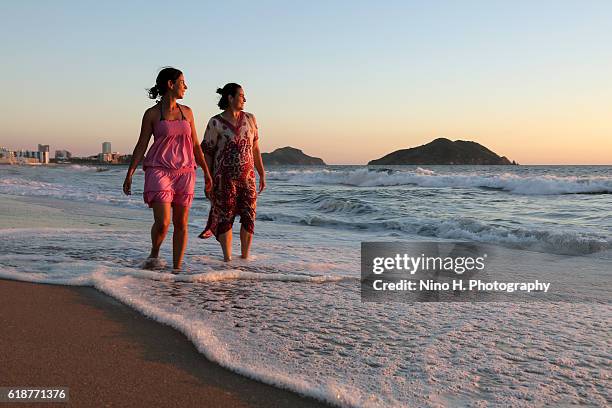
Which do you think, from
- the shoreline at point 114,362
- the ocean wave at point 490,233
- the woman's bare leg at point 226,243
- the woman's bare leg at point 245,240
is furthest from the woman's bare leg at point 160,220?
the ocean wave at point 490,233

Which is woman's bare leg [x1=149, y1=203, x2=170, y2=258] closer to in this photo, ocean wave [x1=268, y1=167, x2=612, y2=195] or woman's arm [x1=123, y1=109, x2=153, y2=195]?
woman's arm [x1=123, y1=109, x2=153, y2=195]

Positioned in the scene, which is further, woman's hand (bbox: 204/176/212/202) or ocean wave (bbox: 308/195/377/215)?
ocean wave (bbox: 308/195/377/215)

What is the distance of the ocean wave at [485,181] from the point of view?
72.7 feet

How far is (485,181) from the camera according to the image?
27781mm

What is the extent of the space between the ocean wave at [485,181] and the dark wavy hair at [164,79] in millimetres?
19503

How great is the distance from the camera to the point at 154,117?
5.00 m

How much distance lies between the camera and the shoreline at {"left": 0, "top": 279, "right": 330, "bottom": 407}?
2.27 m

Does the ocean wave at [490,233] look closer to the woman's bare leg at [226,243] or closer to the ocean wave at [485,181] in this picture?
the woman's bare leg at [226,243]

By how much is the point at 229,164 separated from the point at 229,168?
41 millimetres

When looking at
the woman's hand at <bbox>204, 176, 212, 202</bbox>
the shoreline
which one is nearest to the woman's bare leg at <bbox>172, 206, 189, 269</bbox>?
the woman's hand at <bbox>204, 176, 212, 202</bbox>

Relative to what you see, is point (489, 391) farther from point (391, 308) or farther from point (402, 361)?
point (391, 308)

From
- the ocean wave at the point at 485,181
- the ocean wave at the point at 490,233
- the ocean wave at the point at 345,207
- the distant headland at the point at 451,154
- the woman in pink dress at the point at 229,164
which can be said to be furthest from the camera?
the distant headland at the point at 451,154

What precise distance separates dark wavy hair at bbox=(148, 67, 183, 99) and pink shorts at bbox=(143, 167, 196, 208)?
68 centimetres

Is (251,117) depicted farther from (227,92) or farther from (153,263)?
(153,263)
